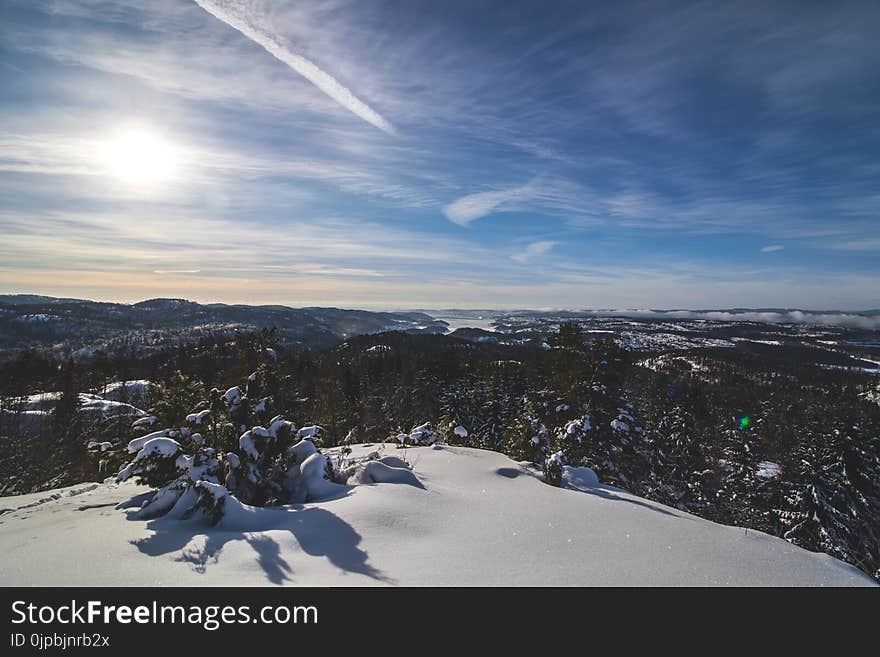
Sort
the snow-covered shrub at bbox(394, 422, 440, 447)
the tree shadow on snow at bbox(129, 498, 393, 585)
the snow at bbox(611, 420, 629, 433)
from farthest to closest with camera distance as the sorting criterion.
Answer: the snow at bbox(611, 420, 629, 433) < the snow-covered shrub at bbox(394, 422, 440, 447) < the tree shadow on snow at bbox(129, 498, 393, 585)

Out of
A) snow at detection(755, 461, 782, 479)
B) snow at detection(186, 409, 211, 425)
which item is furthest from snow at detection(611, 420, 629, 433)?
snow at detection(755, 461, 782, 479)

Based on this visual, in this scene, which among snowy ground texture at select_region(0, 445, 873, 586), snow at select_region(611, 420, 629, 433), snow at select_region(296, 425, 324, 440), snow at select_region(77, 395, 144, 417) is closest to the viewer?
snowy ground texture at select_region(0, 445, 873, 586)

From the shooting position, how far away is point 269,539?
17.8 ft

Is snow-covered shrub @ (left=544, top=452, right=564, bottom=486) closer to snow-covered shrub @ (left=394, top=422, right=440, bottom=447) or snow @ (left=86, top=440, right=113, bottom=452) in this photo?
snow-covered shrub @ (left=394, top=422, right=440, bottom=447)

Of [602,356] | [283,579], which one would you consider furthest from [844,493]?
[283,579]

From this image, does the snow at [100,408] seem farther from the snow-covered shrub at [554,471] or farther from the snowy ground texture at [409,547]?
the snow-covered shrub at [554,471]

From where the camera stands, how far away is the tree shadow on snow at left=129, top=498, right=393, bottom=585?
15.5ft

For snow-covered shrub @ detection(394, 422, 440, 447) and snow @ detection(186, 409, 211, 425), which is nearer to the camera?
snow @ detection(186, 409, 211, 425)

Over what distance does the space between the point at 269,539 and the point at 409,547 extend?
1973mm

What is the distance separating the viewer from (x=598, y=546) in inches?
219

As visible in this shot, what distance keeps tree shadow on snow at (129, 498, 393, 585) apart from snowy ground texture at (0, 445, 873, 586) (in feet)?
0.07

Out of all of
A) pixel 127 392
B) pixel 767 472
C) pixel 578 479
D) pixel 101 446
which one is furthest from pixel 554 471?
Answer: pixel 127 392
